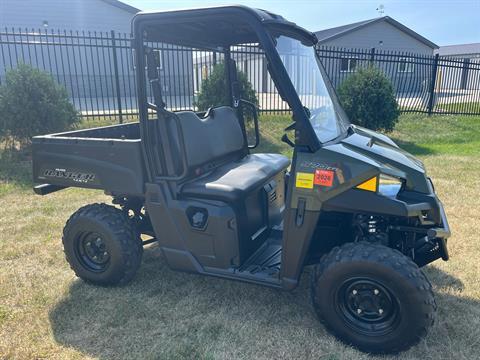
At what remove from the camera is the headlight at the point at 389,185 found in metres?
2.49

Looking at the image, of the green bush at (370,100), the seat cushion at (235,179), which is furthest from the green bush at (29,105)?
the green bush at (370,100)

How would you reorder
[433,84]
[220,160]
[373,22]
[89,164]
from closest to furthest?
[89,164] → [220,160] → [433,84] → [373,22]

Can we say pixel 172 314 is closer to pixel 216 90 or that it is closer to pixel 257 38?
pixel 257 38

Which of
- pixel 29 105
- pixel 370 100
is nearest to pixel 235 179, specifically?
pixel 29 105

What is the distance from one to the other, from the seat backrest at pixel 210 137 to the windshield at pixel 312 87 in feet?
2.92

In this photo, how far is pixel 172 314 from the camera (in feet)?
9.73

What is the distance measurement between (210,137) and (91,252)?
4.52ft

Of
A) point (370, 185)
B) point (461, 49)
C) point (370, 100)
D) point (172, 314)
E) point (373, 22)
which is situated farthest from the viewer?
point (461, 49)

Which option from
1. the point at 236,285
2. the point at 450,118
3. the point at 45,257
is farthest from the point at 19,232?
the point at 450,118

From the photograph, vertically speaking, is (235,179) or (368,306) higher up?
(235,179)

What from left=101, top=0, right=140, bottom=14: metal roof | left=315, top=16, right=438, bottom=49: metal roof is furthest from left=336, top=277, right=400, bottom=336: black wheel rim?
left=315, top=16, right=438, bottom=49: metal roof

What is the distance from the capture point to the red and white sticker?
95.0 inches

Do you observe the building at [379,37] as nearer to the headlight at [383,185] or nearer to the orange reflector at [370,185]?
the headlight at [383,185]

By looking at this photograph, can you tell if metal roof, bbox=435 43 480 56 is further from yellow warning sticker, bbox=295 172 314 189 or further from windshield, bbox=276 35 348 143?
yellow warning sticker, bbox=295 172 314 189
